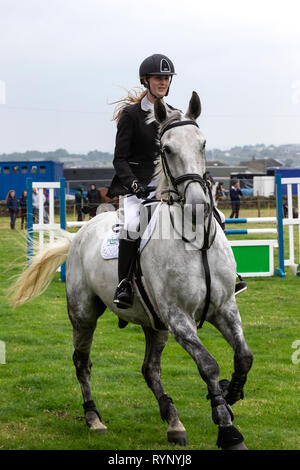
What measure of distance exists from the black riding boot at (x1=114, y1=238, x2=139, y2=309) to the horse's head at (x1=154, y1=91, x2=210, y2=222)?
0.71m

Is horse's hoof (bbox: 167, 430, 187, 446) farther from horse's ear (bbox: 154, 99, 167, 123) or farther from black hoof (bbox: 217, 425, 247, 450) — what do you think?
horse's ear (bbox: 154, 99, 167, 123)

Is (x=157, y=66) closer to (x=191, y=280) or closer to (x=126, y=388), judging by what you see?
(x=191, y=280)

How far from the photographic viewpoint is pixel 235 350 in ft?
16.6

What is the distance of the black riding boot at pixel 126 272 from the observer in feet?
18.5

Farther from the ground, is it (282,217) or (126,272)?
(282,217)

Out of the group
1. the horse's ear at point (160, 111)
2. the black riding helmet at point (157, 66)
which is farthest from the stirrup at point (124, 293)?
the black riding helmet at point (157, 66)

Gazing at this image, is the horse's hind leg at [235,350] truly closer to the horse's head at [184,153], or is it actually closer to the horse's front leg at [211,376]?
the horse's front leg at [211,376]

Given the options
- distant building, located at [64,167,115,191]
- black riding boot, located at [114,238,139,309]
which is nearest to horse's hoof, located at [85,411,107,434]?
black riding boot, located at [114,238,139,309]

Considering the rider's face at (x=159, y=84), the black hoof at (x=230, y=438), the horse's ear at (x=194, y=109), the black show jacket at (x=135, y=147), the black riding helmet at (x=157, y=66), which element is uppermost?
the black riding helmet at (x=157, y=66)

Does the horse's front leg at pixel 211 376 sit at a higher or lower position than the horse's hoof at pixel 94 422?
higher

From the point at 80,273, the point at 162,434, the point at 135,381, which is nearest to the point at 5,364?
the point at 135,381

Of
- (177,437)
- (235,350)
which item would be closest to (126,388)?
(177,437)

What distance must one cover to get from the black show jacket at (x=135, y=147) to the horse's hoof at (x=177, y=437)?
2.16 metres

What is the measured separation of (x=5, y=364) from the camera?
8.50m
